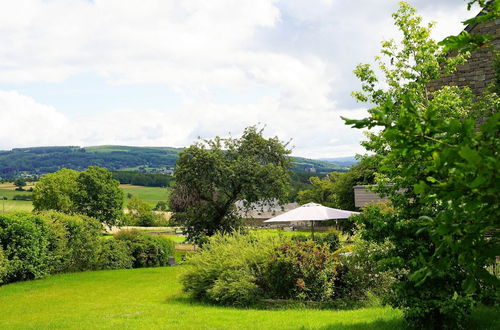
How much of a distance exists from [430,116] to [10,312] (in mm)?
13241

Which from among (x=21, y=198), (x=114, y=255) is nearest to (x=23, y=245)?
(x=114, y=255)

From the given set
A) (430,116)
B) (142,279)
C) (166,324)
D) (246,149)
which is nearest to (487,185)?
(430,116)

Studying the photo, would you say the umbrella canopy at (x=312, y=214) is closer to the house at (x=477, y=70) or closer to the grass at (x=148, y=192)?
the house at (x=477, y=70)

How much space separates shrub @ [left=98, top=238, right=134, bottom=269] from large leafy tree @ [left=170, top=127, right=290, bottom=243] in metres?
4.30

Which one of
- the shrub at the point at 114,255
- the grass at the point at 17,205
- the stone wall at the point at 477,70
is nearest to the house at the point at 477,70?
the stone wall at the point at 477,70

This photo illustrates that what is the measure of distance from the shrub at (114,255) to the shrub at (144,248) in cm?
50

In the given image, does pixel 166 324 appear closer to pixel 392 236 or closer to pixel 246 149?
pixel 392 236

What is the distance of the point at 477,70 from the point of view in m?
15.3

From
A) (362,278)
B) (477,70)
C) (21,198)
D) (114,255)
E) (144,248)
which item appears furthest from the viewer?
(21,198)

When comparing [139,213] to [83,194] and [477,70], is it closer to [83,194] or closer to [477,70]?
[83,194]

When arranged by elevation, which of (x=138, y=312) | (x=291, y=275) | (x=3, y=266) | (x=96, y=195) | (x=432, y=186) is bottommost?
(x=138, y=312)

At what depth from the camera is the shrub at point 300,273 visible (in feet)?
40.4

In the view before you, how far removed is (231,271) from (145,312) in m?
2.64

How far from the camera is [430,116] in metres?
2.43
